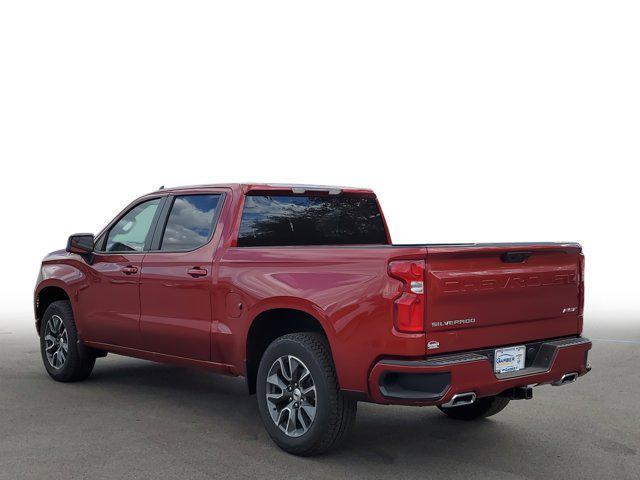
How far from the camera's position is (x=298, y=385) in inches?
221

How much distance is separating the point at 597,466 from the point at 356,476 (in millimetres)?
1624

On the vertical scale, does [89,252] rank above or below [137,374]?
above

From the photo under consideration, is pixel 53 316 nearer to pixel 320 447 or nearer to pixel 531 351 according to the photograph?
pixel 320 447

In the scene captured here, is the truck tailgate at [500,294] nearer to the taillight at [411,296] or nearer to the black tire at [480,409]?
the taillight at [411,296]

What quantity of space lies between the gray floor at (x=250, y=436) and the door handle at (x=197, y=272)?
1.18 m

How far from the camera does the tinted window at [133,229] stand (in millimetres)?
7344

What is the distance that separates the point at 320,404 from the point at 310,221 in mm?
1932

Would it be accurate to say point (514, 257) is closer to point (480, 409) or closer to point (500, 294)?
point (500, 294)

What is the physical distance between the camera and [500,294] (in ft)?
17.4

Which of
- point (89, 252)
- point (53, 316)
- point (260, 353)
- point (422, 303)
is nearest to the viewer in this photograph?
point (422, 303)

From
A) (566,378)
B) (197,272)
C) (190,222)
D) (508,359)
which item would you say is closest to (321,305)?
(508,359)

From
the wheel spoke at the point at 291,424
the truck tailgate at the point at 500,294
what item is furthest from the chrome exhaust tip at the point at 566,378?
the wheel spoke at the point at 291,424

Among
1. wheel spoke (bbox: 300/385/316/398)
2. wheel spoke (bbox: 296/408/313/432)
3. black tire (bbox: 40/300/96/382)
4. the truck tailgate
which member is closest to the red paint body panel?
the truck tailgate

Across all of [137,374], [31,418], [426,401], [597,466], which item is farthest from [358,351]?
[137,374]
